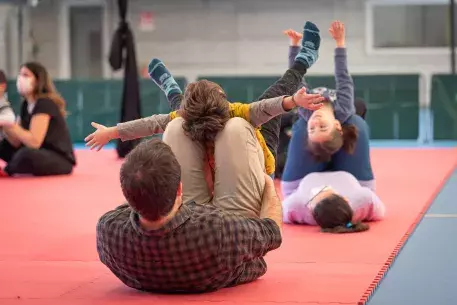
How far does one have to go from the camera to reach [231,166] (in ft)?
14.4

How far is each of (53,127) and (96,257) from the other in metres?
4.86

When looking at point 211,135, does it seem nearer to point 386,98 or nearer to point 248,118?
point 248,118

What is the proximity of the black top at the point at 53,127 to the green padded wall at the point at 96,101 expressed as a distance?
15.6 feet

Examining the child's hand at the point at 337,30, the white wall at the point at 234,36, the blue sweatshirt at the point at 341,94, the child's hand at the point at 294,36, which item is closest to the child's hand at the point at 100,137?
the child's hand at the point at 294,36

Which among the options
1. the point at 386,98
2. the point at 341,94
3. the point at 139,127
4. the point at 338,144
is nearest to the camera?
the point at 139,127

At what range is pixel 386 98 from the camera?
1450 cm

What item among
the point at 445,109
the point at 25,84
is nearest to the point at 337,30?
the point at 25,84

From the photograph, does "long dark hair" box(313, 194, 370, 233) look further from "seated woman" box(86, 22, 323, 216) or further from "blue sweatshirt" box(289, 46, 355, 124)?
"seated woman" box(86, 22, 323, 216)

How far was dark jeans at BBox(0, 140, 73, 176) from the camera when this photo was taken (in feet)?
33.0

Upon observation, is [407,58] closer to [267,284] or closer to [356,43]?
[356,43]

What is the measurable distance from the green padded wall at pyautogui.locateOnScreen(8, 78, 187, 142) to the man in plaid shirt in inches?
428

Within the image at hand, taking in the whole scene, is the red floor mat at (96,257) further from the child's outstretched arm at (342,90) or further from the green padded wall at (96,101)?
the green padded wall at (96,101)

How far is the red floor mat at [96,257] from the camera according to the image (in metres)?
4.17

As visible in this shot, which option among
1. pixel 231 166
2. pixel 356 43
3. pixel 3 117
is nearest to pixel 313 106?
pixel 231 166
